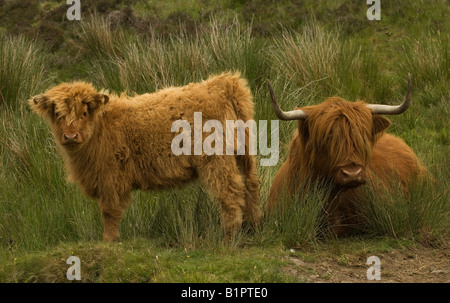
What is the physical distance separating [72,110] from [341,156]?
191 cm

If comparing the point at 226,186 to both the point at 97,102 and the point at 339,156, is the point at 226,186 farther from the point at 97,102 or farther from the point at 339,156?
the point at 97,102

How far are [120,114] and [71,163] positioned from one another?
50 centimetres

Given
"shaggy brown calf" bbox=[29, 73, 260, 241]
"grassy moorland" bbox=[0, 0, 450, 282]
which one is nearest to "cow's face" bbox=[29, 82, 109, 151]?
"shaggy brown calf" bbox=[29, 73, 260, 241]

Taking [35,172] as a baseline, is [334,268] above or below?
below

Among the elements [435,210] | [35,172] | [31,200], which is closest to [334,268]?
[435,210]

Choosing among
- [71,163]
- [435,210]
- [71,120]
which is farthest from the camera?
[435,210]

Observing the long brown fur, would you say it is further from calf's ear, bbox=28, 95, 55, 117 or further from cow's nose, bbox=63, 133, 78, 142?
calf's ear, bbox=28, 95, 55, 117

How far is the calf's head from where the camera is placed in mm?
4840

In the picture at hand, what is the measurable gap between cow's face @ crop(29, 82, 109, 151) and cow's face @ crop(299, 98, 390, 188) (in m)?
1.59

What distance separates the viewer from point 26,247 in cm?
539

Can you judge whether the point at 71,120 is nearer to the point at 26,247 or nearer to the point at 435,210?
the point at 26,247
